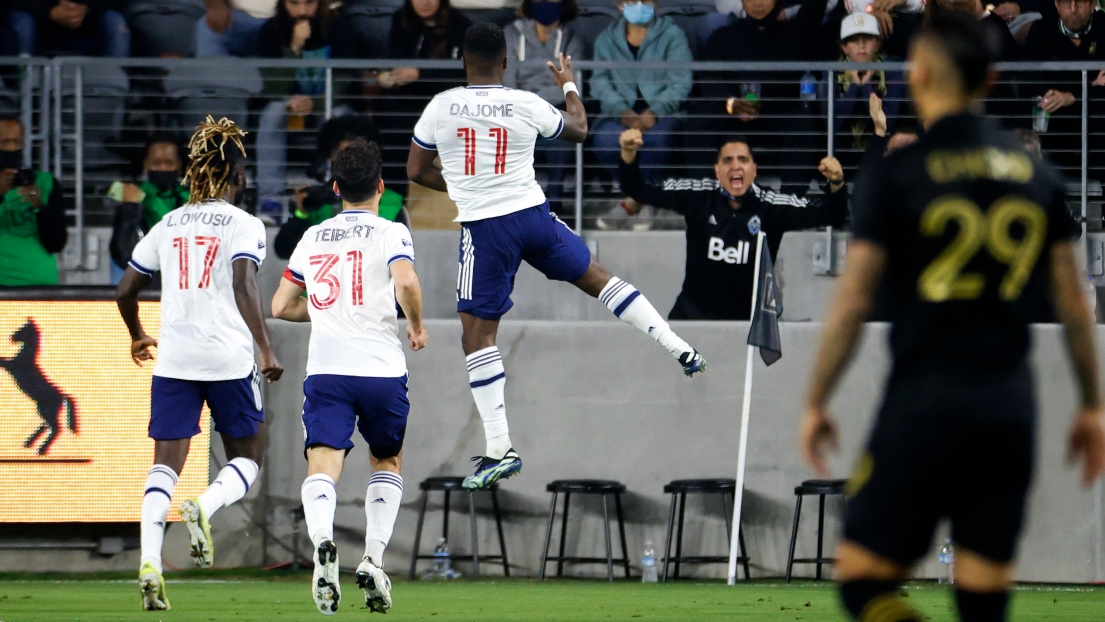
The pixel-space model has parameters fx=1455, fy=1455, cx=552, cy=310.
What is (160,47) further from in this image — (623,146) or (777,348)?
(777,348)

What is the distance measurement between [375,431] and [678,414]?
16.4ft

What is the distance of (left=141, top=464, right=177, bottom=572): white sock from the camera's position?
26.9 feet

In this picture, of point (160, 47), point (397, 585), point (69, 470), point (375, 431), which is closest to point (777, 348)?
point (397, 585)

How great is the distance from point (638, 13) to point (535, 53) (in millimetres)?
969

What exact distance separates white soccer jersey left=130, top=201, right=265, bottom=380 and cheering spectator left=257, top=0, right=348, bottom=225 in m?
4.17

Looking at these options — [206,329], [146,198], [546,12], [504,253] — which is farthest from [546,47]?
[206,329]

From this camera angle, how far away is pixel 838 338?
12.4 feet

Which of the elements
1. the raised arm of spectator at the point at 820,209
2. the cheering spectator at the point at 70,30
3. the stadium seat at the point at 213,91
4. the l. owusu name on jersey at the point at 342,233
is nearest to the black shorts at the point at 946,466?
the l. owusu name on jersey at the point at 342,233

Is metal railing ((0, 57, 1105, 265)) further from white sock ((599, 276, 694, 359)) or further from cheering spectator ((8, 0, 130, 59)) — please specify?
white sock ((599, 276, 694, 359))

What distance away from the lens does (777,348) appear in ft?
37.3

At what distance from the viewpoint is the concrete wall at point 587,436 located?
40.4 feet

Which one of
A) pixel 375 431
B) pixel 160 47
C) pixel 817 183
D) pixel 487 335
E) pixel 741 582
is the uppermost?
pixel 160 47

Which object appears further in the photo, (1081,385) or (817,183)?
(817,183)

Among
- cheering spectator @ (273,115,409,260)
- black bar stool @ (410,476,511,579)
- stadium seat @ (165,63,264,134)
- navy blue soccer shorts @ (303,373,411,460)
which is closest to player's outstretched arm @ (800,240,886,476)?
navy blue soccer shorts @ (303,373,411,460)
